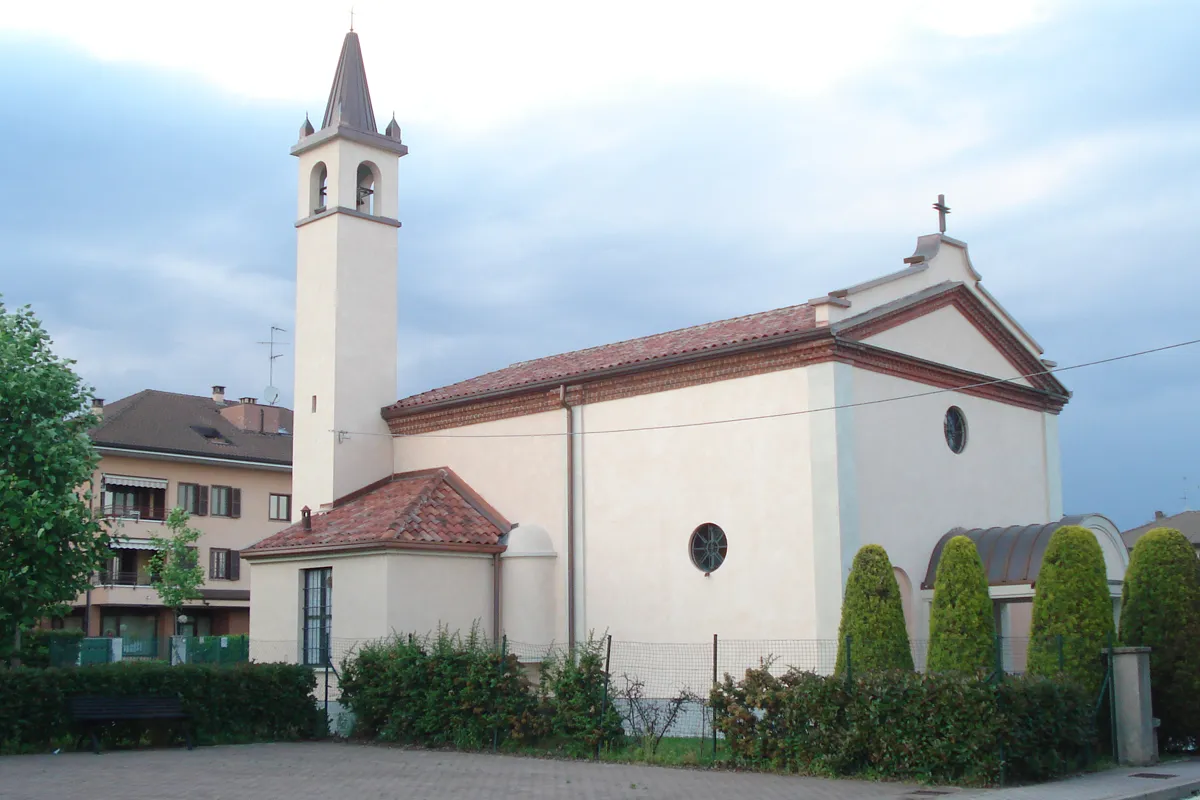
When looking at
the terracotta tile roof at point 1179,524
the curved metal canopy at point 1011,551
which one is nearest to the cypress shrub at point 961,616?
the curved metal canopy at point 1011,551

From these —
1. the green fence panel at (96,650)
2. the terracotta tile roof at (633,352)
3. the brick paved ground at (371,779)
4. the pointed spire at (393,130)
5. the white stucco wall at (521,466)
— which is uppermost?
the pointed spire at (393,130)

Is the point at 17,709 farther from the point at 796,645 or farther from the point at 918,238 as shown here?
the point at 918,238

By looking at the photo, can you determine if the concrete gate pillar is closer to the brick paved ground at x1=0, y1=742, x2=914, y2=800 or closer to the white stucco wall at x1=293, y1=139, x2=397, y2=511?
the brick paved ground at x1=0, y1=742, x2=914, y2=800

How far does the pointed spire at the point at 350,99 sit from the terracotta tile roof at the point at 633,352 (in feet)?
19.6

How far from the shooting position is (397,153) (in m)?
26.5

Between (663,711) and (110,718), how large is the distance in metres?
8.21

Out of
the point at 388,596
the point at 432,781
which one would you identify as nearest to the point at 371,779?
the point at 432,781

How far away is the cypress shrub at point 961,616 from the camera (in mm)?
15984

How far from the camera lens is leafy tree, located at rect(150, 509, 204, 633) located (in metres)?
38.6

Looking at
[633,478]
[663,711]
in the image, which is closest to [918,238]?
[633,478]

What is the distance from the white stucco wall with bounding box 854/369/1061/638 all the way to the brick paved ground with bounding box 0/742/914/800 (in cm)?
599

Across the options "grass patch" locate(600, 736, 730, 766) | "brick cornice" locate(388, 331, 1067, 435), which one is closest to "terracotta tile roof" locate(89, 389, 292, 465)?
"brick cornice" locate(388, 331, 1067, 435)

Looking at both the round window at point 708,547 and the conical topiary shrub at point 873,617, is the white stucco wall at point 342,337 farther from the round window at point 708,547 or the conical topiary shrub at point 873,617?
the conical topiary shrub at point 873,617

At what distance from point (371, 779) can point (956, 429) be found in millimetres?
12155
